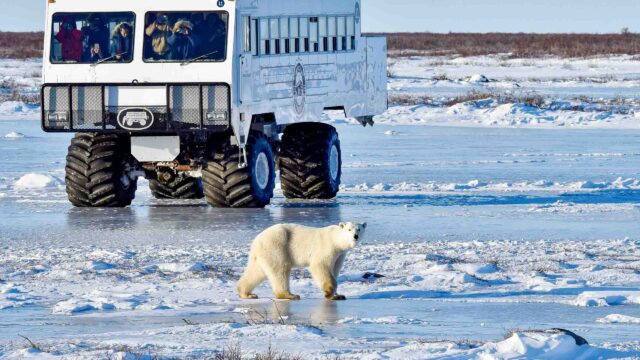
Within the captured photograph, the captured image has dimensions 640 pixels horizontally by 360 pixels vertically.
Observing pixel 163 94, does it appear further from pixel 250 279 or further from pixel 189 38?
pixel 250 279

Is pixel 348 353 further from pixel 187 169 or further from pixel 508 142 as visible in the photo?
pixel 508 142

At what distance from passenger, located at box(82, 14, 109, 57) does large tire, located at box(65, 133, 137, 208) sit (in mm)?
1022

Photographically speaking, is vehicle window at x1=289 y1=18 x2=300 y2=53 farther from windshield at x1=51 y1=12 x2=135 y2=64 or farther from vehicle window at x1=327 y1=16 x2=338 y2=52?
windshield at x1=51 y1=12 x2=135 y2=64

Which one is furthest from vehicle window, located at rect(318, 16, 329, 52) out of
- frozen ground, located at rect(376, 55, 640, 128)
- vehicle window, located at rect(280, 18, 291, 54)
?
frozen ground, located at rect(376, 55, 640, 128)

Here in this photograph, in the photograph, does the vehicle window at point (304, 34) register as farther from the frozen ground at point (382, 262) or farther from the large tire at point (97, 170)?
the large tire at point (97, 170)

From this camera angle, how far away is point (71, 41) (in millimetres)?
17703

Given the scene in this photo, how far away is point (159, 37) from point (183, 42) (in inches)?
11.8

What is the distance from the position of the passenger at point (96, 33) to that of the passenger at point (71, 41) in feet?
0.28

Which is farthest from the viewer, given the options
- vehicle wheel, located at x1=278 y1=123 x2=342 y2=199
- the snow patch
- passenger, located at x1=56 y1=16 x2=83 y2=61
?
vehicle wheel, located at x1=278 y1=123 x2=342 y2=199

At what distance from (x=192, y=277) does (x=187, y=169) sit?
234 inches

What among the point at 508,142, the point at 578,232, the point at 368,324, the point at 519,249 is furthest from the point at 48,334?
the point at 508,142

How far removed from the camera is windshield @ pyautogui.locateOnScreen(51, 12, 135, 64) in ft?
57.6

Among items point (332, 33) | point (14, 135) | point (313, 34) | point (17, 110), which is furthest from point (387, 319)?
point (17, 110)

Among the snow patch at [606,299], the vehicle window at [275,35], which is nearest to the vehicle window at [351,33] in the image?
the vehicle window at [275,35]
